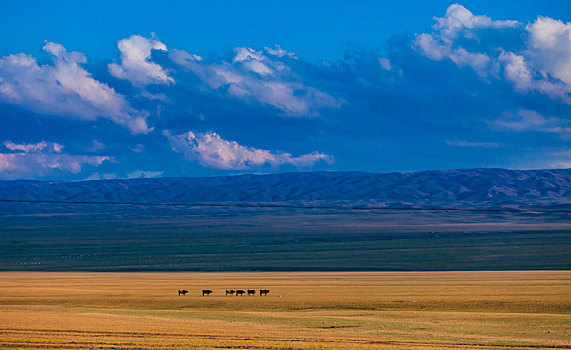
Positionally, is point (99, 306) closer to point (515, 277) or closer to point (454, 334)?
point (454, 334)

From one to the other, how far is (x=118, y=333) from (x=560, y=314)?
2409cm

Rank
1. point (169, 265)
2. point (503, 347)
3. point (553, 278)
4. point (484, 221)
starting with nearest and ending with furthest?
point (503, 347) → point (553, 278) → point (169, 265) → point (484, 221)

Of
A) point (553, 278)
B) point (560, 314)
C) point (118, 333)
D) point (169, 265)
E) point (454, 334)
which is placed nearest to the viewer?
point (118, 333)

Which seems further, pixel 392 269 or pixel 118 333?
pixel 392 269

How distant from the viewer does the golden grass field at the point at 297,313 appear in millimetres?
27000

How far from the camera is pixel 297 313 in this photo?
40938mm

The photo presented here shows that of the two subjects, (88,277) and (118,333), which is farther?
(88,277)

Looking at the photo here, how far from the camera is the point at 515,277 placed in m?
69.1

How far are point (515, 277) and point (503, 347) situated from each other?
44886 mm

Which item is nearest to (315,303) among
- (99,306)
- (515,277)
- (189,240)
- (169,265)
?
(99,306)

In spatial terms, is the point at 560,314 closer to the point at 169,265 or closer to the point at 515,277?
the point at 515,277

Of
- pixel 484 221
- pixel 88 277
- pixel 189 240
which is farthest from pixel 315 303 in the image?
pixel 484 221

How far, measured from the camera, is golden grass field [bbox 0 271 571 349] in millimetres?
27000

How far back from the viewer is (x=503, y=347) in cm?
2645
